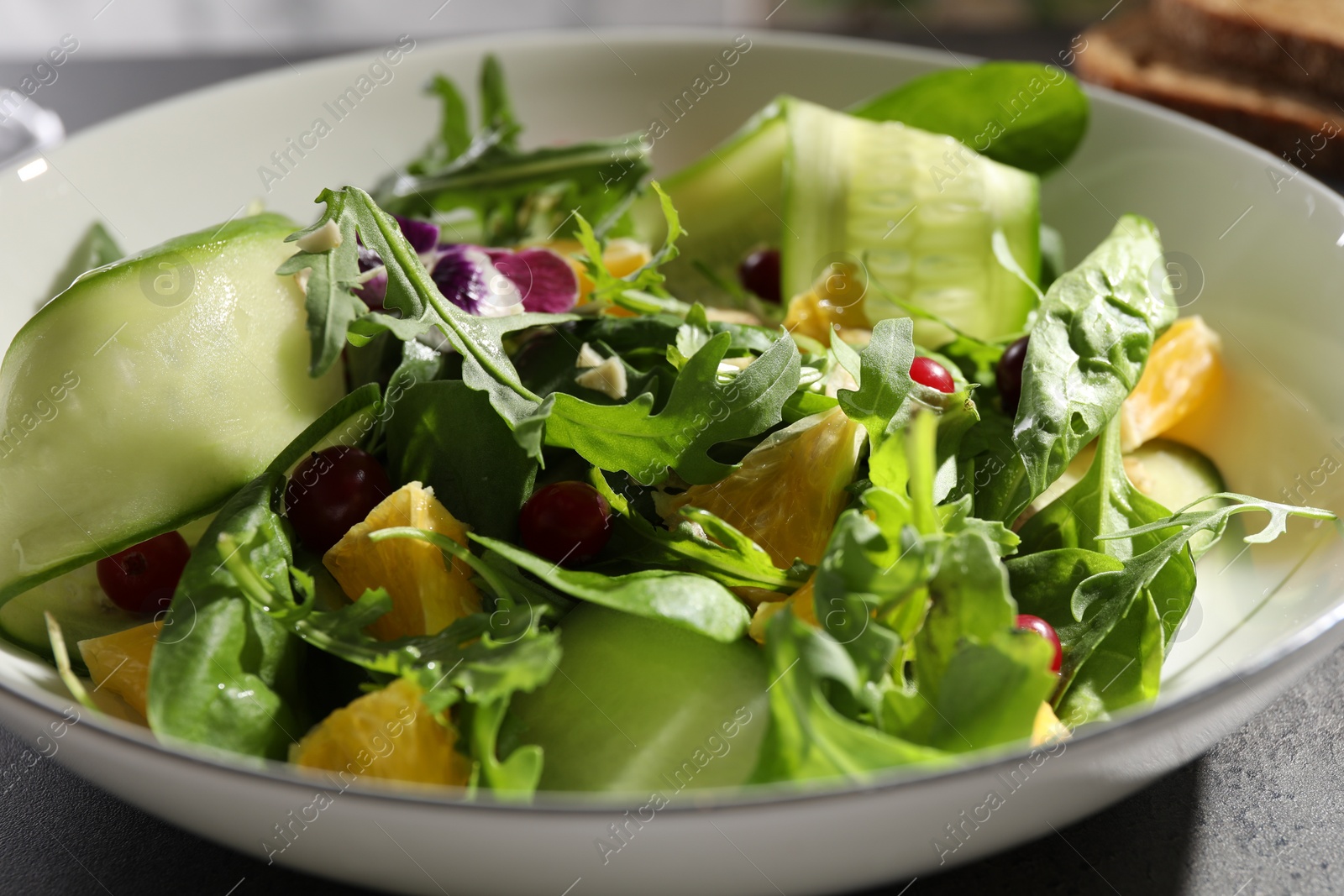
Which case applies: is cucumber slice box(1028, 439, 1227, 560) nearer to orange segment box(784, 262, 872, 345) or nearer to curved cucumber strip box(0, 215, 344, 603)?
orange segment box(784, 262, 872, 345)

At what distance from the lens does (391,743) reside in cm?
87

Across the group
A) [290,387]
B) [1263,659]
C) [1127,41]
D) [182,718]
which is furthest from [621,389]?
[1127,41]

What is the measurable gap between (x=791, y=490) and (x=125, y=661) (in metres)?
0.63

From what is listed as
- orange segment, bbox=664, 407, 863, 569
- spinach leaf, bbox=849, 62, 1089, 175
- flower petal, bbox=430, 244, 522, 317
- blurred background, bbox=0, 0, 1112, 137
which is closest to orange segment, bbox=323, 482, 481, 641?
orange segment, bbox=664, 407, 863, 569

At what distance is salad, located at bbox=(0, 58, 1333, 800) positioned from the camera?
2.86 ft

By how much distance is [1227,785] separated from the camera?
106 cm

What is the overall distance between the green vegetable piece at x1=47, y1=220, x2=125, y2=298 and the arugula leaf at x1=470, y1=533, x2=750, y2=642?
0.90 metres

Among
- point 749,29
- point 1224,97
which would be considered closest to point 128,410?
point 749,29

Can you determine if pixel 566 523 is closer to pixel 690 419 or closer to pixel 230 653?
pixel 690 419

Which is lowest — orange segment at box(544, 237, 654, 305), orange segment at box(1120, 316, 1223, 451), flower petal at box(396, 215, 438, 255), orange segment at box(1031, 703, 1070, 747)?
orange segment at box(1120, 316, 1223, 451)

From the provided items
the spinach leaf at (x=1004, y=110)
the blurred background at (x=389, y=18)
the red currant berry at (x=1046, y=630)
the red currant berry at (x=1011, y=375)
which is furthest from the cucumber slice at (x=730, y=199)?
the blurred background at (x=389, y=18)

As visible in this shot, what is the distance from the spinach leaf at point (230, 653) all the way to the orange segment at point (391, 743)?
0.06 metres

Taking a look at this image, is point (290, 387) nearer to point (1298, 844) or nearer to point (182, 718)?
point (182, 718)

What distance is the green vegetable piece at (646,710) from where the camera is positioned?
34.8 inches
